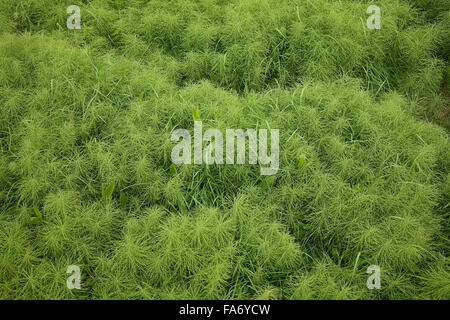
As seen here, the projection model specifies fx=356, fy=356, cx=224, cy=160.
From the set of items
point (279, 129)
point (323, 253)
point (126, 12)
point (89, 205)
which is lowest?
point (323, 253)

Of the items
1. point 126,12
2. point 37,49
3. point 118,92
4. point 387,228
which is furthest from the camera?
point 126,12

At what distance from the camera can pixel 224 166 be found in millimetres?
2502

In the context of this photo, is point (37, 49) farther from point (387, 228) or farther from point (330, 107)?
point (387, 228)

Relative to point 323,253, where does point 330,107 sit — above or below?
above

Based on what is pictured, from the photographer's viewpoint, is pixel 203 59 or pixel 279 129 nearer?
pixel 279 129

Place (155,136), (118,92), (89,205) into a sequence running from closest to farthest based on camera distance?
(89,205)
(155,136)
(118,92)

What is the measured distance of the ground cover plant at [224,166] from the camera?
207cm

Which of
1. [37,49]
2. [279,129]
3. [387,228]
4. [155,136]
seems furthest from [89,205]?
[387,228]

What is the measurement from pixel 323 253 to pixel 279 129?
3.11ft

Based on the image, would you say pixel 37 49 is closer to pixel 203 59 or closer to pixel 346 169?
pixel 203 59

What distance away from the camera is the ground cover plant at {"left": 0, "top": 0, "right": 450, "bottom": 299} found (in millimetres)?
2072
